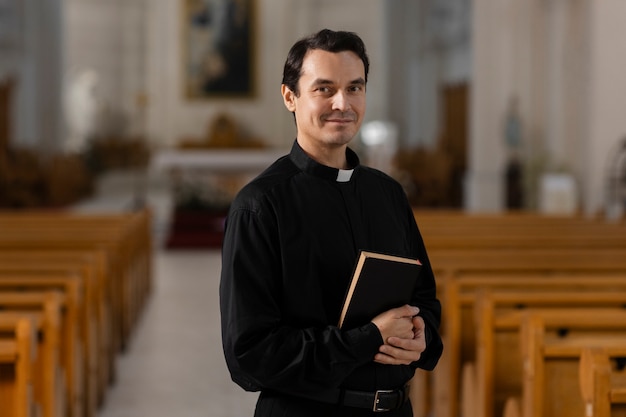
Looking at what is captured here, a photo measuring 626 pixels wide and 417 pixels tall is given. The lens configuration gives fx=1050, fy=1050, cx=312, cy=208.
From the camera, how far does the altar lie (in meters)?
14.8

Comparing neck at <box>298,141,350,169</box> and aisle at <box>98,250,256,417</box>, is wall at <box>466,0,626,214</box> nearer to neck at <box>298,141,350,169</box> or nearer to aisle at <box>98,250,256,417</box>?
aisle at <box>98,250,256,417</box>

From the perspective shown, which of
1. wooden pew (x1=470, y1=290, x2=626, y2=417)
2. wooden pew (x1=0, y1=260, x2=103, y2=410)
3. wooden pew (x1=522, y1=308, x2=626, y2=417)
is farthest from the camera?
wooden pew (x1=0, y1=260, x2=103, y2=410)

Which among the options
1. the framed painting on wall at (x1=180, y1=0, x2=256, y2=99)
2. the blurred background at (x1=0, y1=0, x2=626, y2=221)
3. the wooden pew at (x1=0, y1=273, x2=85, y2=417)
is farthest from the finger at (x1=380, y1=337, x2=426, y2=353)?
the framed painting on wall at (x1=180, y1=0, x2=256, y2=99)

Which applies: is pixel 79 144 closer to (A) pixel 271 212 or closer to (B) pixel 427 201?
(B) pixel 427 201

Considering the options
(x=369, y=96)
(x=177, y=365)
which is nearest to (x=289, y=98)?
(x=177, y=365)

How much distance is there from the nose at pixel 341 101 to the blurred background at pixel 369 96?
9347mm

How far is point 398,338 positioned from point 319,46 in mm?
674

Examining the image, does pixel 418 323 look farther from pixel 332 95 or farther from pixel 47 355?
pixel 47 355

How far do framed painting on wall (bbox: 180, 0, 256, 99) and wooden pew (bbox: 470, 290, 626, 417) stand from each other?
18.9 metres

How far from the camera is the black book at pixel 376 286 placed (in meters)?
2.24

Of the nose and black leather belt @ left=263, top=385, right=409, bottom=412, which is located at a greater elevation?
the nose

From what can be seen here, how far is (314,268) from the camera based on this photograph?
91.2 inches

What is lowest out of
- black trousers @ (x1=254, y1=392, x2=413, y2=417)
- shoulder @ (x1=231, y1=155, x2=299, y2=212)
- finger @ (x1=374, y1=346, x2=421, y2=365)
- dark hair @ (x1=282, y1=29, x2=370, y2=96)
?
black trousers @ (x1=254, y1=392, x2=413, y2=417)

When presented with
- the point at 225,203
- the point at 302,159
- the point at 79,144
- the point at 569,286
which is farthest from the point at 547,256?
the point at 79,144
